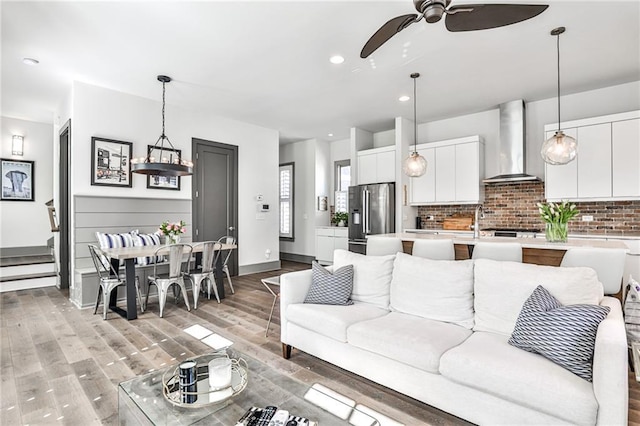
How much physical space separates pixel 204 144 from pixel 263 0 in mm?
3573

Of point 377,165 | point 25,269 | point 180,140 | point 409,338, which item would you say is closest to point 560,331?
point 409,338

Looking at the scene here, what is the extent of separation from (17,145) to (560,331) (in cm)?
866

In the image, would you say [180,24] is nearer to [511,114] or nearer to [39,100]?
[39,100]

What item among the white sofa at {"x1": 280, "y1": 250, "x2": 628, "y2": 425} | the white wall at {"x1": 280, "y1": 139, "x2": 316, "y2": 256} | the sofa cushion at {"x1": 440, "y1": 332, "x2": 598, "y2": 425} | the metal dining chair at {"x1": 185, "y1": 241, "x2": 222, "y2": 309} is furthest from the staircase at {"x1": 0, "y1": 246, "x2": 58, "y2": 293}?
the sofa cushion at {"x1": 440, "y1": 332, "x2": 598, "y2": 425}

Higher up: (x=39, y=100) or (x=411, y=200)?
(x=39, y=100)

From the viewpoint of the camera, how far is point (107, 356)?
2922 mm

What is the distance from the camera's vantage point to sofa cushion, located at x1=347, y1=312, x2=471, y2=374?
201 centimetres

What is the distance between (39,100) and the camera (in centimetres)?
537

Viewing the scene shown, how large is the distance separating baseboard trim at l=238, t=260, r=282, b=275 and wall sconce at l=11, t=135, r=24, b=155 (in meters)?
4.79

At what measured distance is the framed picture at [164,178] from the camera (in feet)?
17.1

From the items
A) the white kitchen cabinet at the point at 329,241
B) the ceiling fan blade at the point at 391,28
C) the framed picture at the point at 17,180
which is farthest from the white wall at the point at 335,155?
the framed picture at the point at 17,180

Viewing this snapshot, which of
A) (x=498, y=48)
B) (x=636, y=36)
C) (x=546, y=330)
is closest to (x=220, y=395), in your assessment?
(x=546, y=330)

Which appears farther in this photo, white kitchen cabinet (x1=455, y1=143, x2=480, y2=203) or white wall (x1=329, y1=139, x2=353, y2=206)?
white wall (x1=329, y1=139, x2=353, y2=206)

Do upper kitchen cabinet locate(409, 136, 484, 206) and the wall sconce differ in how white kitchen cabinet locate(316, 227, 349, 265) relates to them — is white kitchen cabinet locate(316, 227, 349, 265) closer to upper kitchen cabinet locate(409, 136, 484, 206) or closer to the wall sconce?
upper kitchen cabinet locate(409, 136, 484, 206)
